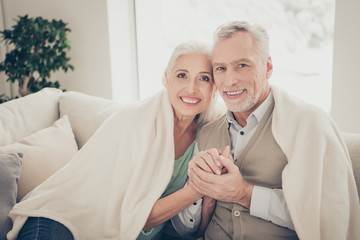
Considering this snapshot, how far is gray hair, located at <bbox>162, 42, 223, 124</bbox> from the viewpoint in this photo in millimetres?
1575

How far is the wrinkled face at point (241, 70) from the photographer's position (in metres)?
1.42

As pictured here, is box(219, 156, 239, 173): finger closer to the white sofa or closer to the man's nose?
the man's nose

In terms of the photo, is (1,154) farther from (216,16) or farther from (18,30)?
(216,16)

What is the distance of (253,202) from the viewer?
130cm

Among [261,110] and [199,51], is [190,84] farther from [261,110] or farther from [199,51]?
[261,110]

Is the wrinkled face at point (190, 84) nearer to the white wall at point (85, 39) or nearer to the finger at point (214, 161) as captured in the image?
the finger at point (214, 161)

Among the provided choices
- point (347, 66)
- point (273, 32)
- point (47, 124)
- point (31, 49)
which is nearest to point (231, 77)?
point (347, 66)

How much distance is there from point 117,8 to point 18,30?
38.2 inches

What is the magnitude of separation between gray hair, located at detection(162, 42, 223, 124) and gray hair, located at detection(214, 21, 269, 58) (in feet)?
0.46

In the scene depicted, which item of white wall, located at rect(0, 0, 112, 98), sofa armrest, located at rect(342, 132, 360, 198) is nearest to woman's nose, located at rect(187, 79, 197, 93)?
sofa armrest, located at rect(342, 132, 360, 198)

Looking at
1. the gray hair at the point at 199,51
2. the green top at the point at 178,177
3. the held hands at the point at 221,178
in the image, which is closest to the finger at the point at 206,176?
the held hands at the point at 221,178

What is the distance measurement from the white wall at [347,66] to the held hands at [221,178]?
42.0 inches

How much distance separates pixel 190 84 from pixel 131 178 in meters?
0.53

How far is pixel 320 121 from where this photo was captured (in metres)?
1.27
